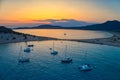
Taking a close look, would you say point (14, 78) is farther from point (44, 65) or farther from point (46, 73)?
point (44, 65)

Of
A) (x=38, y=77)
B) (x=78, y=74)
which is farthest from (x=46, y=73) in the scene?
(x=78, y=74)

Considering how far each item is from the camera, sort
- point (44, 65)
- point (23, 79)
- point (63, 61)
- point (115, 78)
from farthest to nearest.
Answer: point (63, 61) < point (44, 65) < point (115, 78) < point (23, 79)

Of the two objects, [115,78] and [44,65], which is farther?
[44,65]

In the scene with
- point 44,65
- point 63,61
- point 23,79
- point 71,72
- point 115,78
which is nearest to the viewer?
point 23,79

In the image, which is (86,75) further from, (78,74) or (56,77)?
(56,77)

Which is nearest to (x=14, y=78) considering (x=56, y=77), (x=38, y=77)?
(x=38, y=77)

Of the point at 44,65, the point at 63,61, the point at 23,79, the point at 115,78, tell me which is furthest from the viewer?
the point at 63,61

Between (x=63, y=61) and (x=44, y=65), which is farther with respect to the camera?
(x=63, y=61)

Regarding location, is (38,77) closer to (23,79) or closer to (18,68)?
(23,79)

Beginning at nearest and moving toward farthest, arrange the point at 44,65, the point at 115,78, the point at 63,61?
the point at 115,78 → the point at 44,65 → the point at 63,61
